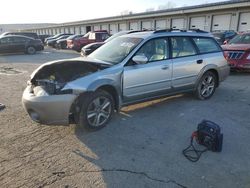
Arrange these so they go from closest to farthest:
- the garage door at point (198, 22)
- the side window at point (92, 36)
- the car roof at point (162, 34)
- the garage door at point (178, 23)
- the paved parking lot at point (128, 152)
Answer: the paved parking lot at point (128, 152) < the car roof at point (162, 34) < the side window at point (92, 36) < the garage door at point (198, 22) < the garage door at point (178, 23)

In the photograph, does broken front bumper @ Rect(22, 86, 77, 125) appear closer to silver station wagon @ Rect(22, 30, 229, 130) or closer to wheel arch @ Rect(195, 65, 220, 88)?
silver station wagon @ Rect(22, 30, 229, 130)

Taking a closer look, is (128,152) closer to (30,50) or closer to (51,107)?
(51,107)

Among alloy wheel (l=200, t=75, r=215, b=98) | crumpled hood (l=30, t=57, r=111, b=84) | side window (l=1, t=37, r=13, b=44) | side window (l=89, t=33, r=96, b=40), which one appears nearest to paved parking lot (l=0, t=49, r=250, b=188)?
alloy wheel (l=200, t=75, r=215, b=98)

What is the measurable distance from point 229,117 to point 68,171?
11.2ft

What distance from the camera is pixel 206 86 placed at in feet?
20.7

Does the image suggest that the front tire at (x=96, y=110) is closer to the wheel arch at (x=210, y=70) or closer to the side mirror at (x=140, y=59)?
the side mirror at (x=140, y=59)

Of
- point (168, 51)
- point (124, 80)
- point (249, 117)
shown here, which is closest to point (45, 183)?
point (124, 80)

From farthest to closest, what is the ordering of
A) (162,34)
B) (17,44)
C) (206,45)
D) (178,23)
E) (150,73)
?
(178,23) → (17,44) → (206,45) → (162,34) → (150,73)

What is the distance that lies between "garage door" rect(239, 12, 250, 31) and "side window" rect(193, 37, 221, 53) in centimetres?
2087

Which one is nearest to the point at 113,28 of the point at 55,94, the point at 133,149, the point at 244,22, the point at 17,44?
the point at 244,22

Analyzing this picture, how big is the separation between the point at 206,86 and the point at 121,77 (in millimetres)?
2711

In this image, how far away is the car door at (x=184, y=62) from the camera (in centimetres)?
546

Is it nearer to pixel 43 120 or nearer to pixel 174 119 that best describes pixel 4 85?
pixel 43 120

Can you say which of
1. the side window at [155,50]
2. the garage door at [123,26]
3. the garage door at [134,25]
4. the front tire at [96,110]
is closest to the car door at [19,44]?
the side window at [155,50]
